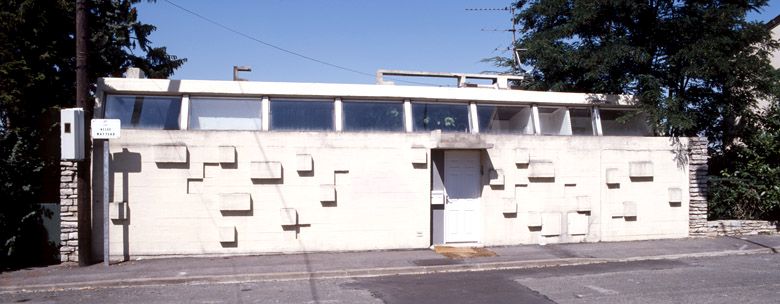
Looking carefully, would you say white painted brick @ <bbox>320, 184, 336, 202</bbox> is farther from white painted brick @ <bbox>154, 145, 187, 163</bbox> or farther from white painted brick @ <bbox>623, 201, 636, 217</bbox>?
white painted brick @ <bbox>623, 201, 636, 217</bbox>

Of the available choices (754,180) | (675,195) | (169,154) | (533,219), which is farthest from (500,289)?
(754,180)

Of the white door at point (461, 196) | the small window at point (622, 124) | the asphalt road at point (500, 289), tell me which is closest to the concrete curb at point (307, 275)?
the asphalt road at point (500, 289)

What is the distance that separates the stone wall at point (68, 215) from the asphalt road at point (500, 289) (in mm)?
1928

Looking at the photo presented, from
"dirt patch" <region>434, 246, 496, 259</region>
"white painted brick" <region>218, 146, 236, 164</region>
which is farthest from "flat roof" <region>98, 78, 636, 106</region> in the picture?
"dirt patch" <region>434, 246, 496, 259</region>

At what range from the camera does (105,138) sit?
10078mm

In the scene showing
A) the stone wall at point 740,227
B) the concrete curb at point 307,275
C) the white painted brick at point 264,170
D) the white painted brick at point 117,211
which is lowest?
the concrete curb at point 307,275

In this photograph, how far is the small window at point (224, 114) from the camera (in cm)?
1141

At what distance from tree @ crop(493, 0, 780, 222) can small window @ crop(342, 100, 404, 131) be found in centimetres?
488

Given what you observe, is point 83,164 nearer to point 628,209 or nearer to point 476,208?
point 476,208

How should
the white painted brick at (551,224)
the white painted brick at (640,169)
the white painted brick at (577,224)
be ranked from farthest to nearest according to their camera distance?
the white painted brick at (640,169)
the white painted brick at (577,224)
the white painted brick at (551,224)

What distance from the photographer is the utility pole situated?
10094 millimetres

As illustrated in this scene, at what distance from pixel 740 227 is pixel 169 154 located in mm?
12997

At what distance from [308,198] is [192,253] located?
2442 mm

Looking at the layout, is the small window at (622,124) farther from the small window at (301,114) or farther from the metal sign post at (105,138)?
the metal sign post at (105,138)
